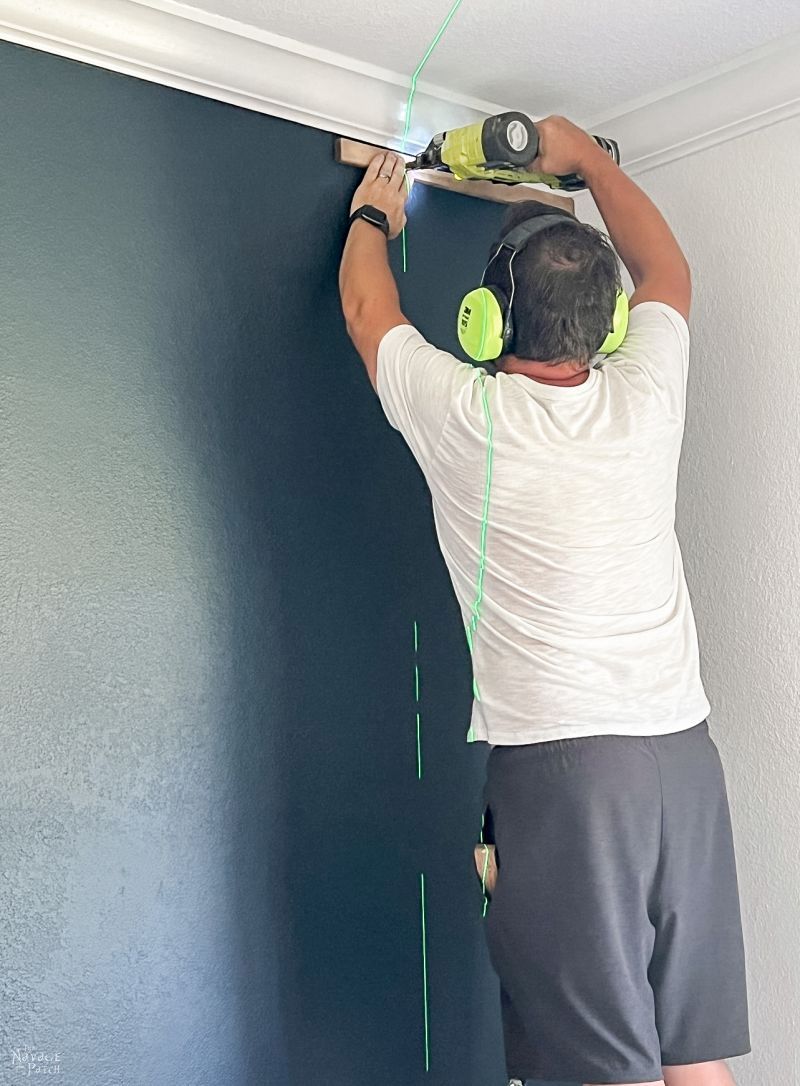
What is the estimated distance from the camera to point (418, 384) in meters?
1.67

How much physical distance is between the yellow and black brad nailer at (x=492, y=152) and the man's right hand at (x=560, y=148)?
0.03 metres

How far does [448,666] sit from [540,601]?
49cm

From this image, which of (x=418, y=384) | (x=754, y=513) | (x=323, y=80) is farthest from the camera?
(x=754, y=513)

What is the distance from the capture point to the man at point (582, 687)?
1.57 metres

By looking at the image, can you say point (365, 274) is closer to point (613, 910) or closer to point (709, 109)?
point (709, 109)

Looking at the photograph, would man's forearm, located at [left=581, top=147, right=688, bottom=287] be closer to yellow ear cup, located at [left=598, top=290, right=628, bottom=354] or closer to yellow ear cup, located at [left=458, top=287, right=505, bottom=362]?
yellow ear cup, located at [left=598, top=290, right=628, bottom=354]

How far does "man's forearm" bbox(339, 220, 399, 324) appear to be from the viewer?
183 centimetres

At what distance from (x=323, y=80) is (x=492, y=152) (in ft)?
1.05

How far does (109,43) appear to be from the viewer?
1.70 meters

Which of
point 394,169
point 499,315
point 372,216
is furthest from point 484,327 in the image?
point 394,169

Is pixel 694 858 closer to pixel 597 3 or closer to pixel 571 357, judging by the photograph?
pixel 571 357

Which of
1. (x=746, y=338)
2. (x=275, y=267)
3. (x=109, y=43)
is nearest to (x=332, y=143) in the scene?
(x=275, y=267)

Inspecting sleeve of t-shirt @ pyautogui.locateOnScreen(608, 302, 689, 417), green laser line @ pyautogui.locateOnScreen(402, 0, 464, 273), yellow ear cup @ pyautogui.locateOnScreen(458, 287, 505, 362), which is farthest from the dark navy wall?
sleeve of t-shirt @ pyautogui.locateOnScreen(608, 302, 689, 417)

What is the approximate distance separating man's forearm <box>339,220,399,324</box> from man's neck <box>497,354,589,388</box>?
0.25 metres
